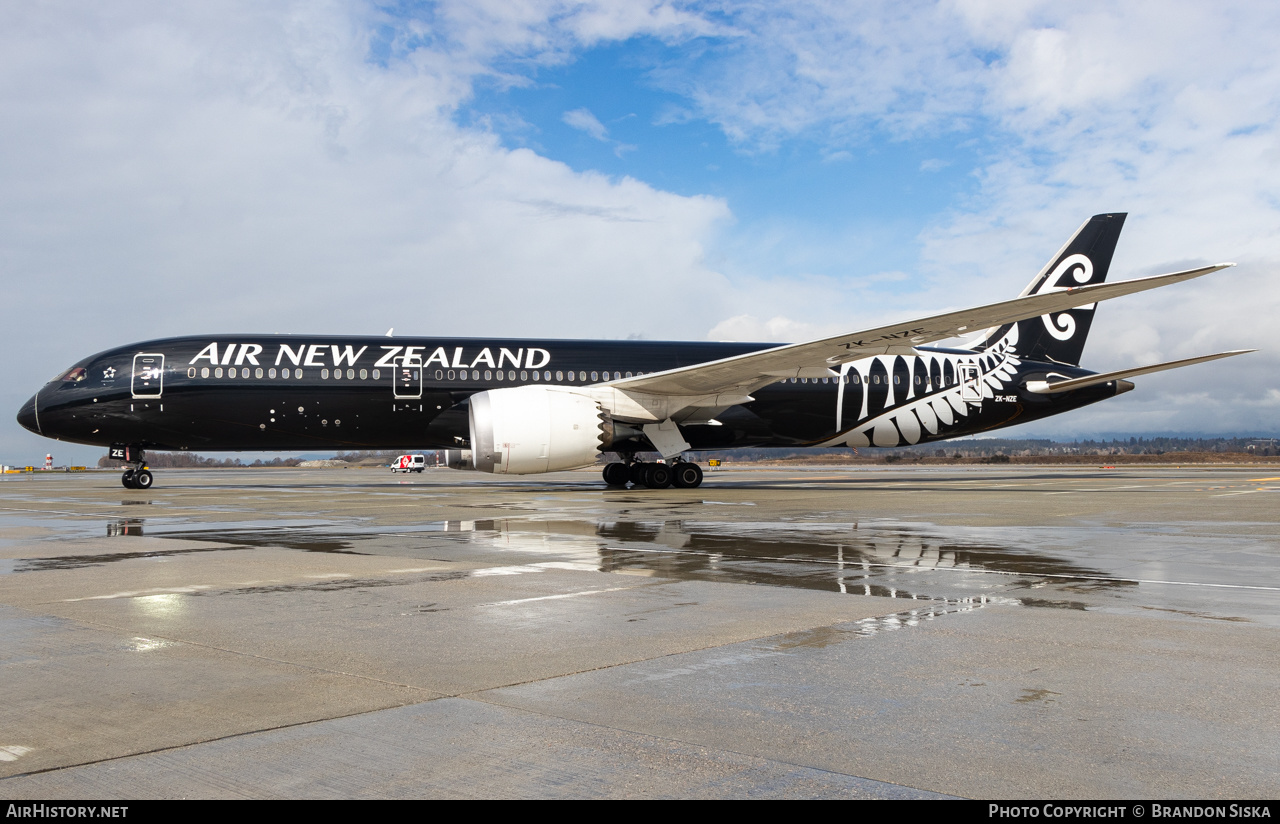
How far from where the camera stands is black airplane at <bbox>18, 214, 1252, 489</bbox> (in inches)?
729

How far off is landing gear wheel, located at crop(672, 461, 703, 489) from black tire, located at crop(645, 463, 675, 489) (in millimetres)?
162

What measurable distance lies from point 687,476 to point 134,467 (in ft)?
45.7

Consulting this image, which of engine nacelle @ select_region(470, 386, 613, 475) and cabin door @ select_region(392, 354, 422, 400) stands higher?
cabin door @ select_region(392, 354, 422, 400)

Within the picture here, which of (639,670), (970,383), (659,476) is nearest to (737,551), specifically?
(639,670)

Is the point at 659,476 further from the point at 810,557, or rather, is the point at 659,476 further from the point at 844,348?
the point at 810,557

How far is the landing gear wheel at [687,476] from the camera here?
21312 millimetres

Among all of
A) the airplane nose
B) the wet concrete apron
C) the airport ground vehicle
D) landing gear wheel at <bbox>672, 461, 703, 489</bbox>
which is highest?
the airplane nose

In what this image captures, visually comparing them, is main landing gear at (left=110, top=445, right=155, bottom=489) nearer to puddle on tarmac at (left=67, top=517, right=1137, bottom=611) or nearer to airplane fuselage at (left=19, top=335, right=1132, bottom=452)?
airplane fuselage at (left=19, top=335, right=1132, bottom=452)

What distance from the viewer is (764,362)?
1886cm

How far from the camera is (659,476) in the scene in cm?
2123

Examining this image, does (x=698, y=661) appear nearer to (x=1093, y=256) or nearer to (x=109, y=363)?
(x=109, y=363)

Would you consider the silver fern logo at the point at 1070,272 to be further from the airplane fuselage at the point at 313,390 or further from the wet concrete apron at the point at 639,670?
the wet concrete apron at the point at 639,670

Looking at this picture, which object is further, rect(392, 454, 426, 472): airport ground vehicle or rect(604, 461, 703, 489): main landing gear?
rect(392, 454, 426, 472): airport ground vehicle

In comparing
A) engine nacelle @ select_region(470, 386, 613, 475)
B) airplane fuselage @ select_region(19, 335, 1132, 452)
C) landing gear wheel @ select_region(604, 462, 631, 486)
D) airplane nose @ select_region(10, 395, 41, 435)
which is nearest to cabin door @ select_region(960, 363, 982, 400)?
airplane fuselage @ select_region(19, 335, 1132, 452)
